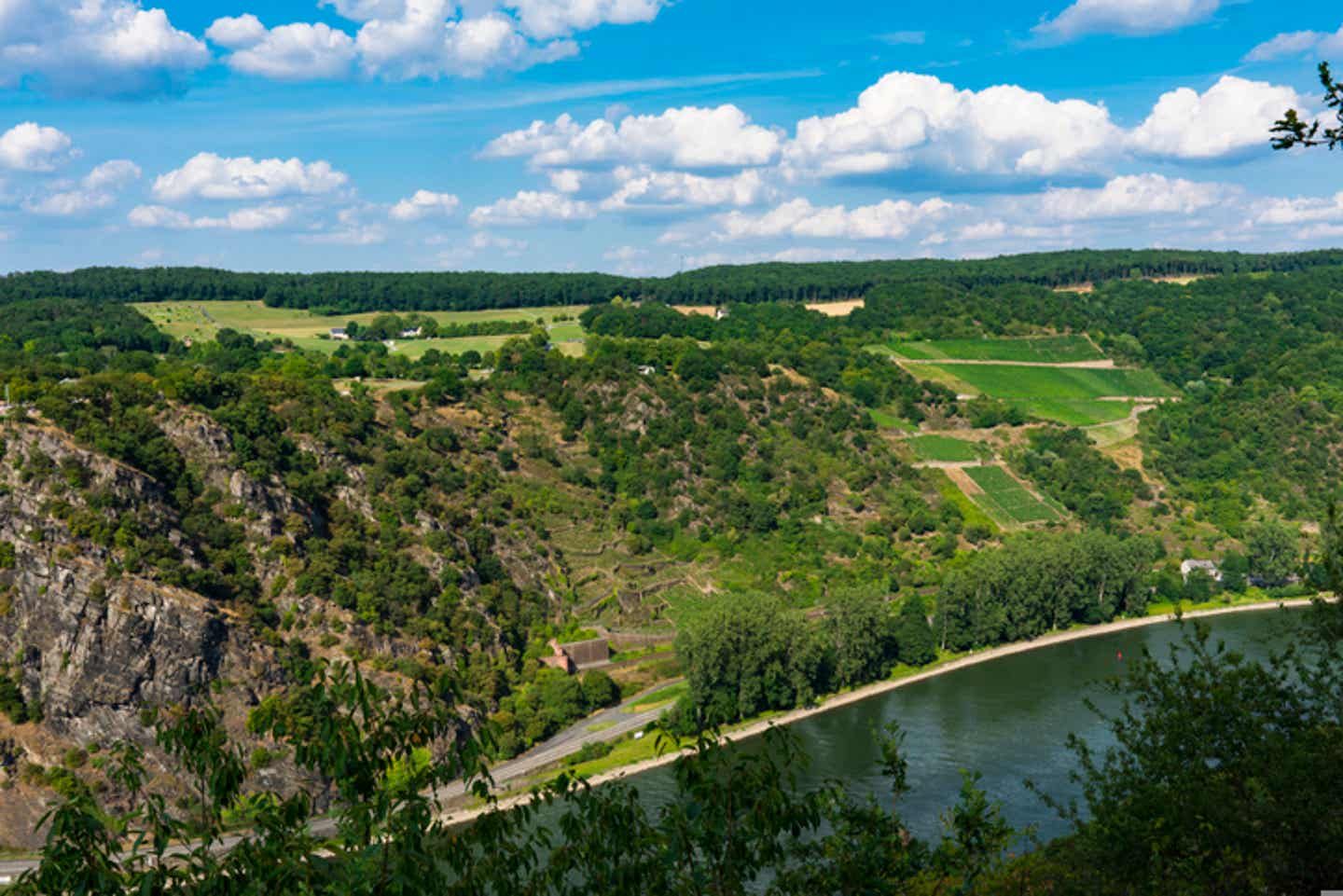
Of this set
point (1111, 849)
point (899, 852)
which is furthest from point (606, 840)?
point (1111, 849)

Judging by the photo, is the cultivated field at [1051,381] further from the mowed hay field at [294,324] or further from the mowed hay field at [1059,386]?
the mowed hay field at [294,324]

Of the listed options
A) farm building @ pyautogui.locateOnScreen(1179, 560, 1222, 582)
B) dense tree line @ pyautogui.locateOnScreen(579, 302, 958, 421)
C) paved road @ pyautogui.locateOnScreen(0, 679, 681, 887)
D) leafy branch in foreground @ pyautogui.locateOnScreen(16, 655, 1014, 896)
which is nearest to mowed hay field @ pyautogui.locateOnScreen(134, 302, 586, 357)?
dense tree line @ pyautogui.locateOnScreen(579, 302, 958, 421)

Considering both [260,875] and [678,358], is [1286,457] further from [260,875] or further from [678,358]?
[260,875]

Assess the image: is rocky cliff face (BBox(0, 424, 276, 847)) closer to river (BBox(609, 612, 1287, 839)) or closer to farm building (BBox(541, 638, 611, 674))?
farm building (BBox(541, 638, 611, 674))

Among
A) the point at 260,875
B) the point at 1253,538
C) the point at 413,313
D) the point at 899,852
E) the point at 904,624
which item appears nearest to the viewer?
the point at 260,875

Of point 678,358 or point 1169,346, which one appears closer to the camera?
point 678,358

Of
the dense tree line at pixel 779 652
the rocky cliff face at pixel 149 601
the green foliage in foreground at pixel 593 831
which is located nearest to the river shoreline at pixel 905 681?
the dense tree line at pixel 779 652
